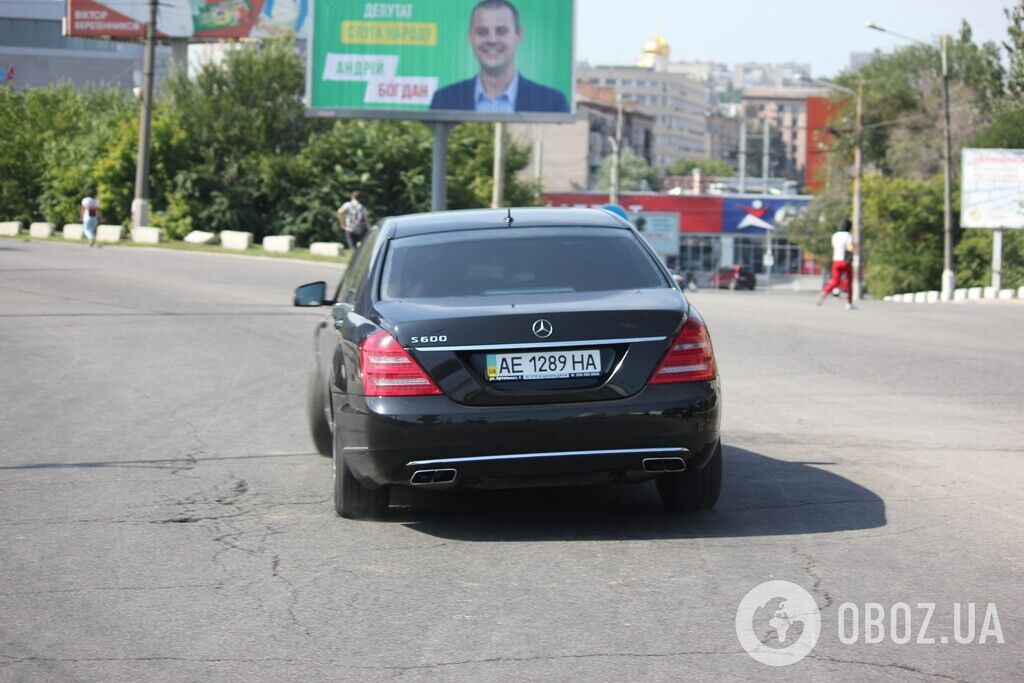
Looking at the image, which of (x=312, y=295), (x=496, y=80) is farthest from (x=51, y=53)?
(x=312, y=295)

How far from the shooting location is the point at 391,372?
22.5 ft

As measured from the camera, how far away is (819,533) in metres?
6.99

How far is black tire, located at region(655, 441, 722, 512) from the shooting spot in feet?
24.1

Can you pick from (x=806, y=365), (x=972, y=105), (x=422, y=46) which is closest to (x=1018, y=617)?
(x=806, y=365)

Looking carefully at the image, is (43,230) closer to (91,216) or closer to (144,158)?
(144,158)

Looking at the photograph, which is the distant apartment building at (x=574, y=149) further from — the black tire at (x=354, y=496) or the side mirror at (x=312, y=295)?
the black tire at (x=354, y=496)

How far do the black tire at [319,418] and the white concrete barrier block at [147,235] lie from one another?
3676 cm

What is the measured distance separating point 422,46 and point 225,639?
3535 centimetres

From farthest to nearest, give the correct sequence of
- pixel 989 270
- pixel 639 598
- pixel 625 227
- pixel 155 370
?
pixel 989 270, pixel 155 370, pixel 625 227, pixel 639 598

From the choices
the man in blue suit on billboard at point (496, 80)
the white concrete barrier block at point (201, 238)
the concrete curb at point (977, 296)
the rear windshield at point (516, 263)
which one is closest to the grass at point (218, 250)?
the white concrete barrier block at point (201, 238)

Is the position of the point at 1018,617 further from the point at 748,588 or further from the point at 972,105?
the point at 972,105

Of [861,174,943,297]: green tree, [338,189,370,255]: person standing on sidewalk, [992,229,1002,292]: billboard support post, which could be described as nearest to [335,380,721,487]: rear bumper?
[338,189,370,255]: person standing on sidewalk

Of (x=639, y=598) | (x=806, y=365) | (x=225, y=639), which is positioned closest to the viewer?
(x=225, y=639)

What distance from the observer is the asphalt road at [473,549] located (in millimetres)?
5070
